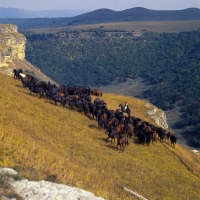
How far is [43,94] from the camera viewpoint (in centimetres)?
3098

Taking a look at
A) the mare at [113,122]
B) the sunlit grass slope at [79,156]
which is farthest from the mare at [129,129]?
the mare at [113,122]

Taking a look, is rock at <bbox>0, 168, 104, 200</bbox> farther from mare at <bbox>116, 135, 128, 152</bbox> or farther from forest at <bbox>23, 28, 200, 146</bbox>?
forest at <bbox>23, 28, 200, 146</bbox>

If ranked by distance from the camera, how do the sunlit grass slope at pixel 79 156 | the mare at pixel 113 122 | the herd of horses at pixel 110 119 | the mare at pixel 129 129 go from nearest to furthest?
the sunlit grass slope at pixel 79 156 → the herd of horses at pixel 110 119 → the mare at pixel 129 129 → the mare at pixel 113 122

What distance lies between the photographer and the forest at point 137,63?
133375 millimetres

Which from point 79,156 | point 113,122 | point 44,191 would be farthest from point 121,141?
point 44,191

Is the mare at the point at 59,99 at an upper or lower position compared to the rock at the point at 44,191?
lower

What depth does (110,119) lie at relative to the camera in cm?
2742

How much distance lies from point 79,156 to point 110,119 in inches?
308

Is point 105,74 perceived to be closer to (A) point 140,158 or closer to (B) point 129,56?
(B) point 129,56

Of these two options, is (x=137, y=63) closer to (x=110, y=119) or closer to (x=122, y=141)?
(x=110, y=119)

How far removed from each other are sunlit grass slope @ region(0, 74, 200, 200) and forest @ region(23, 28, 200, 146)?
304ft

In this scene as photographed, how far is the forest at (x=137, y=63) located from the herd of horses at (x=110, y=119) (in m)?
89.1

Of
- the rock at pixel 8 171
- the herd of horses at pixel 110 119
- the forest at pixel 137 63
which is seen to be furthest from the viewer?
the forest at pixel 137 63

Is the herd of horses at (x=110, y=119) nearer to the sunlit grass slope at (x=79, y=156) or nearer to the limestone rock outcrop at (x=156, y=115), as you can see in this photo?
the sunlit grass slope at (x=79, y=156)
